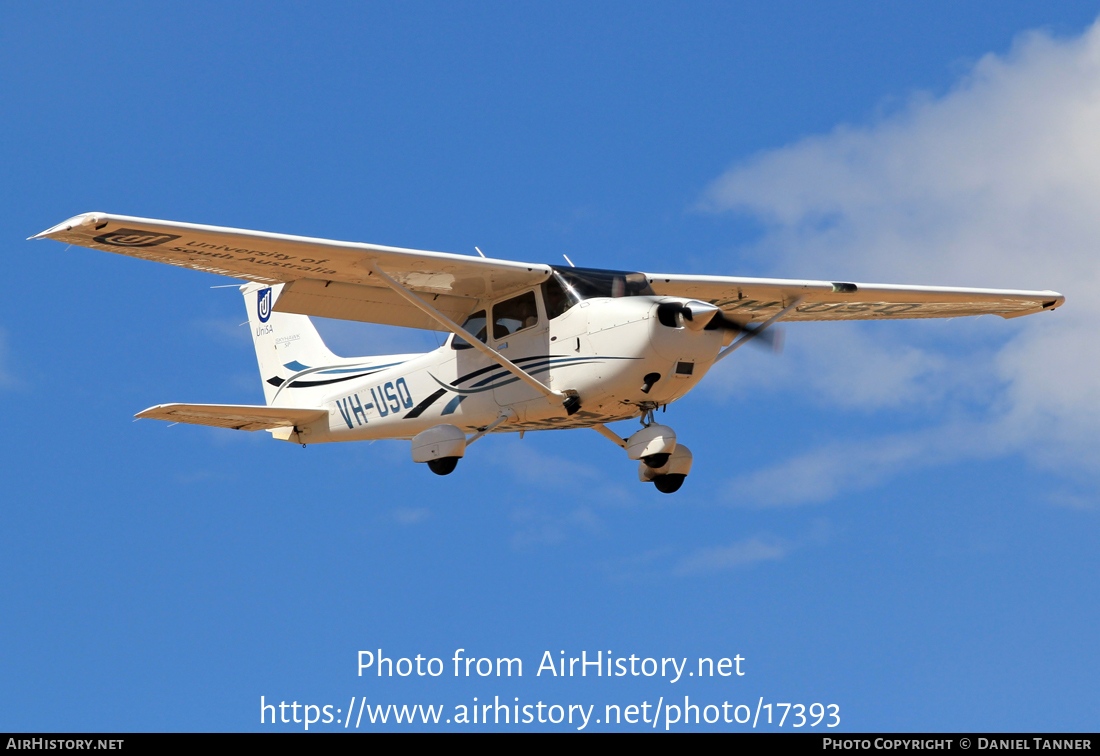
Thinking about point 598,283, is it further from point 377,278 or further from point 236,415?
point 236,415

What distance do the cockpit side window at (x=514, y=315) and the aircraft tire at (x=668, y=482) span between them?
2.47 m

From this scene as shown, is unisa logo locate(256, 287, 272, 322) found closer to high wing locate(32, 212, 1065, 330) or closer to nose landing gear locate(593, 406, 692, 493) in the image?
high wing locate(32, 212, 1065, 330)

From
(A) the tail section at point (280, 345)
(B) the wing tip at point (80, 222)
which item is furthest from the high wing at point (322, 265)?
(A) the tail section at point (280, 345)

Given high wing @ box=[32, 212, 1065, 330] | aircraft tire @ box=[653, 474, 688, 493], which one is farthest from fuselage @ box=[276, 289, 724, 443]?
aircraft tire @ box=[653, 474, 688, 493]

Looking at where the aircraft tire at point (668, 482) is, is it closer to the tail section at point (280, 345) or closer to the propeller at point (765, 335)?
the propeller at point (765, 335)

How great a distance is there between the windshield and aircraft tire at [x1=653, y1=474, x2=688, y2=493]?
Result: 2265 mm

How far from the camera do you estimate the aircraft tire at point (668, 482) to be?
16.1 m

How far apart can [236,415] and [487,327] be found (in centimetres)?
408

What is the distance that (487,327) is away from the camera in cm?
1634

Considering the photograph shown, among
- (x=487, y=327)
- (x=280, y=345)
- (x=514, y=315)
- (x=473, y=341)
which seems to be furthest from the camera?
(x=280, y=345)

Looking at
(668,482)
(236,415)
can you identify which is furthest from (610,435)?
(236,415)

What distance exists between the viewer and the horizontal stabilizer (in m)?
17.1
